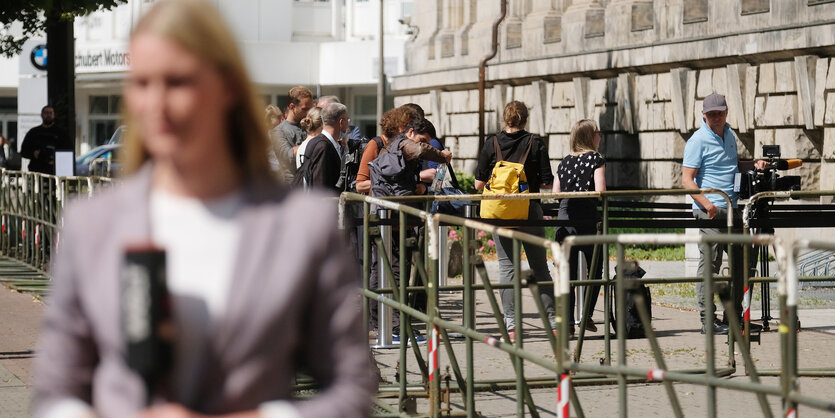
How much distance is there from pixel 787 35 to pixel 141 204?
1645 cm

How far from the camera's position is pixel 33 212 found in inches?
650

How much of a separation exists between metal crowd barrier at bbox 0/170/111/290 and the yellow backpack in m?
4.63

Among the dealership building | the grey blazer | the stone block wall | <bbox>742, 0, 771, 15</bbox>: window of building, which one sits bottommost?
the grey blazer

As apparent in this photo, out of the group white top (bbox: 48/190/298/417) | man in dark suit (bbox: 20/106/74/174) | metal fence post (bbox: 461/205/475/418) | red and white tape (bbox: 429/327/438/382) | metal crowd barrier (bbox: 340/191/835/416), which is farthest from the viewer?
man in dark suit (bbox: 20/106/74/174)

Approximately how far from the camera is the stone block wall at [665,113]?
1770 cm

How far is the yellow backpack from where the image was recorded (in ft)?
32.4

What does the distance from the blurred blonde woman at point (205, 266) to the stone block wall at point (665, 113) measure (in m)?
15.8

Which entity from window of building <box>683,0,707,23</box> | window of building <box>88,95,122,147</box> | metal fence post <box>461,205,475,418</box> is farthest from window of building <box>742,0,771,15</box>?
window of building <box>88,95,122,147</box>

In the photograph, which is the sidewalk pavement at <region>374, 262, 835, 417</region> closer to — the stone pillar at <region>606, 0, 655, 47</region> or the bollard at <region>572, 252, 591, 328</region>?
the bollard at <region>572, 252, 591, 328</region>

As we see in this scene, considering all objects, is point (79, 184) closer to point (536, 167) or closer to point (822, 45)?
point (536, 167)

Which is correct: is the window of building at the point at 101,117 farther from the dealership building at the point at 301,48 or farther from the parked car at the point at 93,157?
the parked car at the point at 93,157

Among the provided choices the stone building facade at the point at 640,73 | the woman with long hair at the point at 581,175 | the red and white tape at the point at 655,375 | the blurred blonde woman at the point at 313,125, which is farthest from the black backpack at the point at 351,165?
the stone building facade at the point at 640,73

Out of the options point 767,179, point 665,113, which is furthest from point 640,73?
point 767,179

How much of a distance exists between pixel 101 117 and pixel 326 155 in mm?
45770
